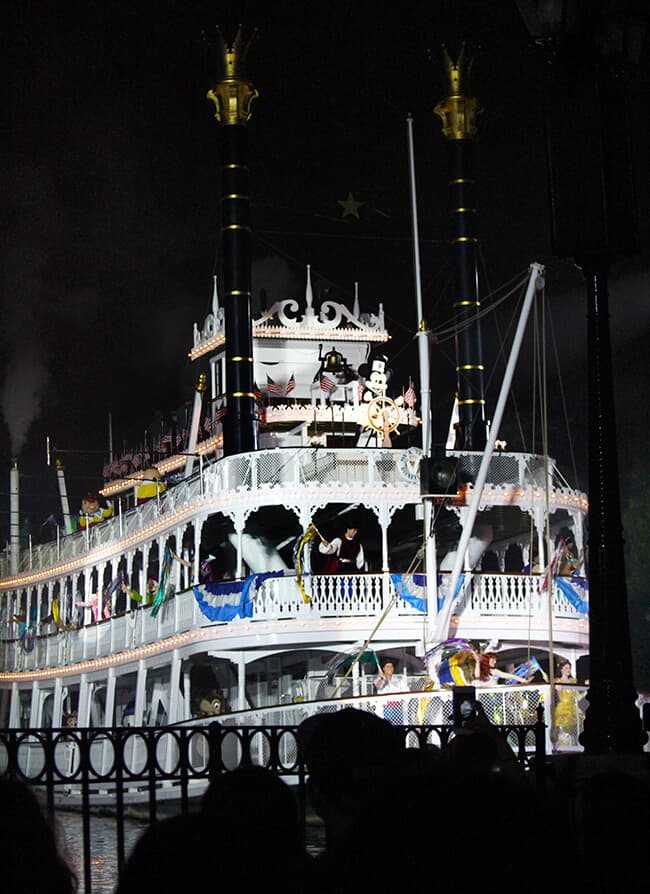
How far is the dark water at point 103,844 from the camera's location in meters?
14.5

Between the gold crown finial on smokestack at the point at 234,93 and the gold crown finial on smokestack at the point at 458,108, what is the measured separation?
14.8ft

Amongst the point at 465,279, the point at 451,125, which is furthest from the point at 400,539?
the point at 451,125

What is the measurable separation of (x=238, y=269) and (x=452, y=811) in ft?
96.3

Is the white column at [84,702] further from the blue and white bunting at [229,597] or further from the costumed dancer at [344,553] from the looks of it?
the costumed dancer at [344,553]

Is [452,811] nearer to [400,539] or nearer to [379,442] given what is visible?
[379,442]

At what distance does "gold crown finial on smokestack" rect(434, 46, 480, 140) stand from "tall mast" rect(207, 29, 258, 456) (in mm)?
4553

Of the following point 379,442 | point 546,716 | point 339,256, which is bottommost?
point 546,716

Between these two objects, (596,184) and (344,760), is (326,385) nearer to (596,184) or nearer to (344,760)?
(596,184)

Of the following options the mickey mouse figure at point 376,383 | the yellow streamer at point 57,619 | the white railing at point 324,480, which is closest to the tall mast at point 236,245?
the white railing at point 324,480

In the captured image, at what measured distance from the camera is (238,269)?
30781mm

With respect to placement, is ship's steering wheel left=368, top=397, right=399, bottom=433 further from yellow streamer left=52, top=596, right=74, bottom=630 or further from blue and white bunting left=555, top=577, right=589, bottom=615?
yellow streamer left=52, top=596, right=74, bottom=630

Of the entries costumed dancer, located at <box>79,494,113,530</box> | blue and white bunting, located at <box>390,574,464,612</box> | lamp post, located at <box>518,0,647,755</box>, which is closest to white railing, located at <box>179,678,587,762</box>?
blue and white bunting, located at <box>390,574,464,612</box>

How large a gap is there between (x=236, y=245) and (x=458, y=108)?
6.52 metres

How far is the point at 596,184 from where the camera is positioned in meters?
8.96
